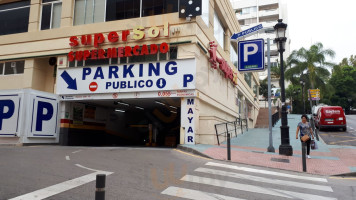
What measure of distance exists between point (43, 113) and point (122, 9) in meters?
8.19

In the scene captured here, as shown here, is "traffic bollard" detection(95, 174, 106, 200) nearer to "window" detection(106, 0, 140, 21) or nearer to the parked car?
"window" detection(106, 0, 140, 21)

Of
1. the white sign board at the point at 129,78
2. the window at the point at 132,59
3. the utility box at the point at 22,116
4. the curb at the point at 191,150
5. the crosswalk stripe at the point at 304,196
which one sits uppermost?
the window at the point at 132,59

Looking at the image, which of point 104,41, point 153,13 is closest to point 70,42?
point 104,41

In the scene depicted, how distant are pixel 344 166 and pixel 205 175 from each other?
222 inches

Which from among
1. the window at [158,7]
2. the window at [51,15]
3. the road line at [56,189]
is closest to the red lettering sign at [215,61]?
the window at [158,7]

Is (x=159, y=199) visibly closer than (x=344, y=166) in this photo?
Yes

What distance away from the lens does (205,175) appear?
816cm

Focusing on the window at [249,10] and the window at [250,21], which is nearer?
the window at [250,21]

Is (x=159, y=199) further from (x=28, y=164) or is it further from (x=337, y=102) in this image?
(x=337, y=102)

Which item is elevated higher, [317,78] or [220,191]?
[317,78]

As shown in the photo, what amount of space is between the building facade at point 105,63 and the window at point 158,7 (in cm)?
7

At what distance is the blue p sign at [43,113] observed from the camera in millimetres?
16656

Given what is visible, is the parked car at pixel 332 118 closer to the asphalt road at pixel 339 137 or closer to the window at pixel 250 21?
the asphalt road at pixel 339 137

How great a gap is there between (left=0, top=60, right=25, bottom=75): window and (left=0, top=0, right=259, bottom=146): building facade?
2.8 inches
